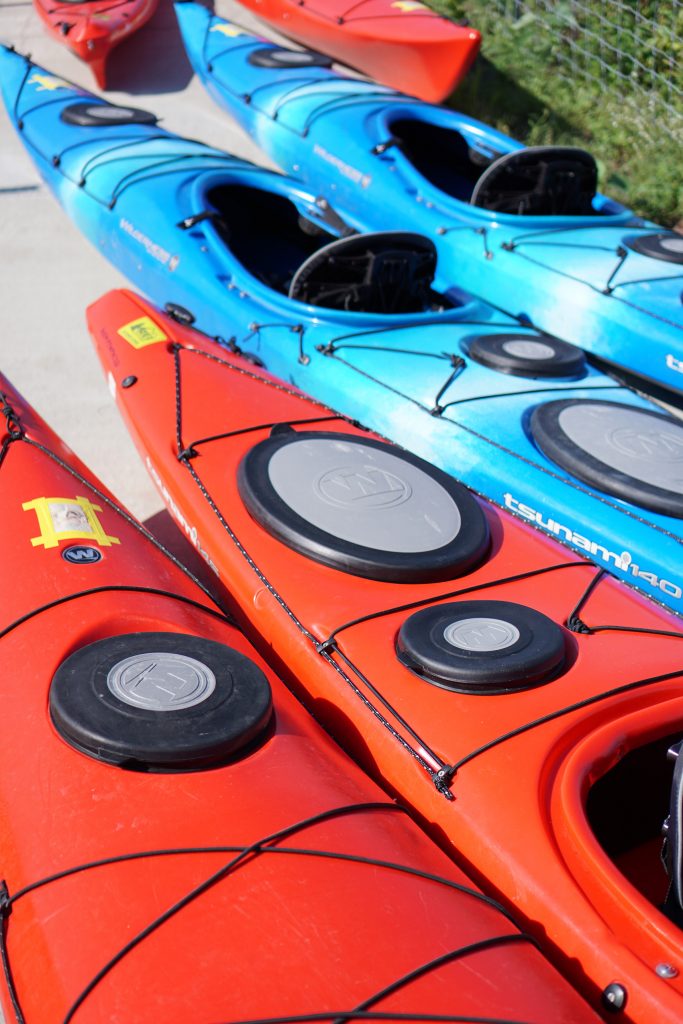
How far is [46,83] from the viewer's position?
611cm

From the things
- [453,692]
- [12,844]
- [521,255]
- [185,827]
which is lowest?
[12,844]

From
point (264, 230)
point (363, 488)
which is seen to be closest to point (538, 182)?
point (264, 230)

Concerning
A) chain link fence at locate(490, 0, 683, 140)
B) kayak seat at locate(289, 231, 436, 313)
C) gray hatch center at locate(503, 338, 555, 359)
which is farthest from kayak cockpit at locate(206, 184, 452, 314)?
chain link fence at locate(490, 0, 683, 140)

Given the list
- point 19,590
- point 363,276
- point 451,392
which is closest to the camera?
point 19,590

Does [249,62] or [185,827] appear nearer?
[185,827]

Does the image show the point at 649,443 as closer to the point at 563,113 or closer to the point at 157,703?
the point at 157,703

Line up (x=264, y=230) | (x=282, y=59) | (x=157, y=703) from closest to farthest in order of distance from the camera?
1. (x=157, y=703)
2. (x=264, y=230)
3. (x=282, y=59)

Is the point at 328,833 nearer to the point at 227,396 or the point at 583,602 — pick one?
the point at 583,602

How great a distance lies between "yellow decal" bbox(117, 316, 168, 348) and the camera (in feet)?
12.6

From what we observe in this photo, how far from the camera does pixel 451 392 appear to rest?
12.2 feet

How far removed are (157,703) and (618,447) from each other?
1858 mm

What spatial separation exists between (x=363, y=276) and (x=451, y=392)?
2.53ft

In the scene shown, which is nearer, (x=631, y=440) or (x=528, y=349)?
(x=631, y=440)

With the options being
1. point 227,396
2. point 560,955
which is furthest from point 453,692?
point 227,396
